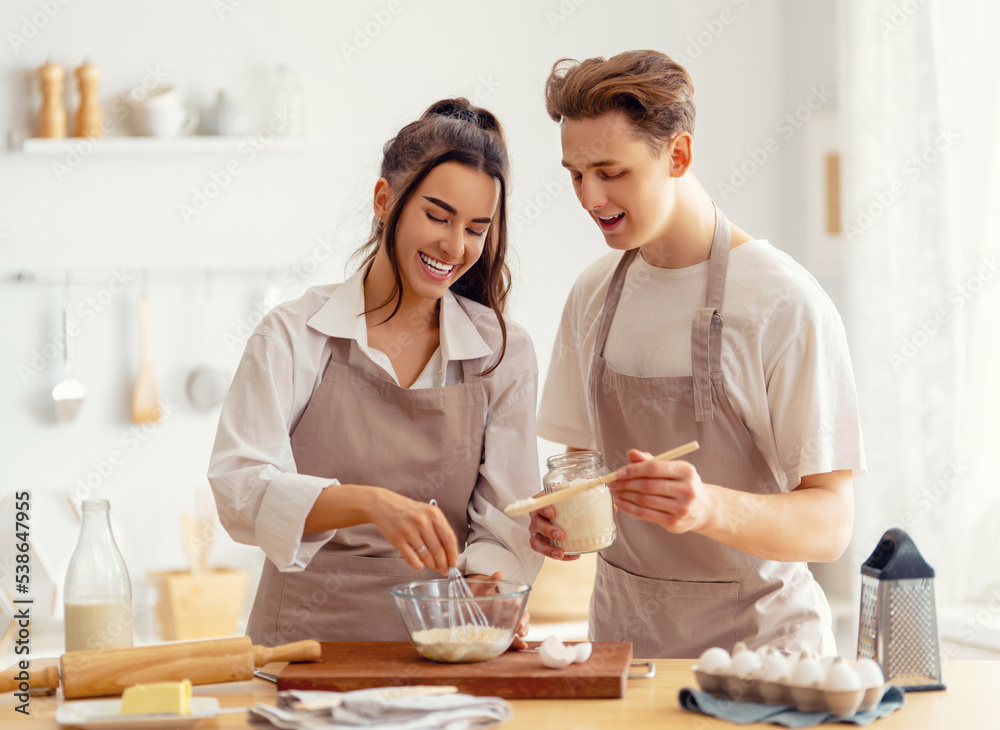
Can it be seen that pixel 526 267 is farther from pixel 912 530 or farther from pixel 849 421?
pixel 849 421

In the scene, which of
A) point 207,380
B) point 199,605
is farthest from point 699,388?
point 207,380

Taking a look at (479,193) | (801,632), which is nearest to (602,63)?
(479,193)

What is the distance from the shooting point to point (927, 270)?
3.03 meters

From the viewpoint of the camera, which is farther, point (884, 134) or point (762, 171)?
point (762, 171)

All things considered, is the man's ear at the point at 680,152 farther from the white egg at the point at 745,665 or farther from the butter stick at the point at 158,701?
the butter stick at the point at 158,701

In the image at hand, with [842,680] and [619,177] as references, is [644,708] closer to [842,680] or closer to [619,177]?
[842,680]

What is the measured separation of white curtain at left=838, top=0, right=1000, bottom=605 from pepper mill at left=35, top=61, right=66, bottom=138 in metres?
2.57

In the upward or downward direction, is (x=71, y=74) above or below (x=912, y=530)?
above

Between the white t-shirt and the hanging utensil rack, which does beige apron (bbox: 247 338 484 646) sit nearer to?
the white t-shirt

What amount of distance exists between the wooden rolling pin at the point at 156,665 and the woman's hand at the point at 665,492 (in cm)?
48

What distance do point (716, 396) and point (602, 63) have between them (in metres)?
0.57

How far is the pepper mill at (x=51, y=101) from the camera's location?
11.1ft

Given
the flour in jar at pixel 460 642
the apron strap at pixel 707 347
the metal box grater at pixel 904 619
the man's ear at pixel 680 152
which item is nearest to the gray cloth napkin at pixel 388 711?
the flour in jar at pixel 460 642

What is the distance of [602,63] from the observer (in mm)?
Result: 1663
